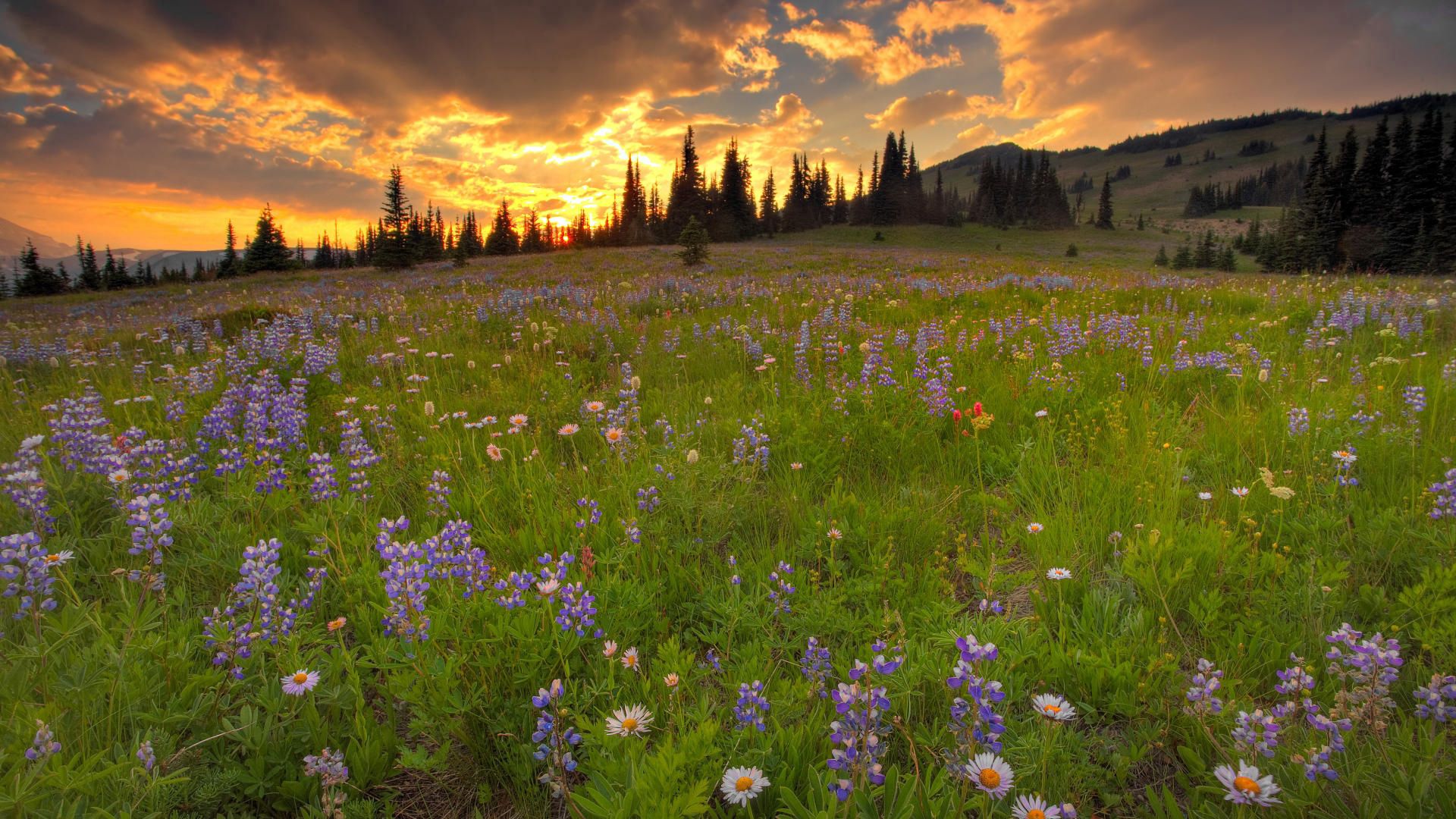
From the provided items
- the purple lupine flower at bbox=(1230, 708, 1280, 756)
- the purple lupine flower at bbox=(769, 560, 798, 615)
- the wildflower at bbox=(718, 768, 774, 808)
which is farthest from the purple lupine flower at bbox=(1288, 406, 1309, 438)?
the wildflower at bbox=(718, 768, 774, 808)

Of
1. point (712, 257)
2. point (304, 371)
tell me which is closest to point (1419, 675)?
point (304, 371)

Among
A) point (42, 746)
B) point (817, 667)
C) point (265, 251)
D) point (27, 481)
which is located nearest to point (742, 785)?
point (817, 667)

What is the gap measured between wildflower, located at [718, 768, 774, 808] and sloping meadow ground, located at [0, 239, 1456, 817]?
13 mm

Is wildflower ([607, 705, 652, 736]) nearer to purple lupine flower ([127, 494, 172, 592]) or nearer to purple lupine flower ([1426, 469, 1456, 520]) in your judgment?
purple lupine flower ([127, 494, 172, 592])

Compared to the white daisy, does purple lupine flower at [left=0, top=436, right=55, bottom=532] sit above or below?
above

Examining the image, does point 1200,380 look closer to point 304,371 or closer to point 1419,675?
point 1419,675

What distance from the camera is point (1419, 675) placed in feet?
6.76

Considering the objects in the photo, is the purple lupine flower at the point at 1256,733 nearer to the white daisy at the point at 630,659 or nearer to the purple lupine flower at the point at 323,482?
the white daisy at the point at 630,659

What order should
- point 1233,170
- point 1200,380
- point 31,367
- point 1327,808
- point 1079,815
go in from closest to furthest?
1. point 1327,808
2. point 1079,815
3. point 1200,380
4. point 31,367
5. point 1233,170

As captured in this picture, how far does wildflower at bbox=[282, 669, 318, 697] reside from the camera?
1891 millimetres

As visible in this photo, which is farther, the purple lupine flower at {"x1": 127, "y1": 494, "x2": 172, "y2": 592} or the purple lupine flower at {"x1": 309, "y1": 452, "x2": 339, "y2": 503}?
the purple lupine flower at {"x1": 309, "y1": 452, "x2": 339, "y2": 503}

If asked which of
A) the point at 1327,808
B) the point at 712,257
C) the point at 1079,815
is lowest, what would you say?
the point at 1079,815

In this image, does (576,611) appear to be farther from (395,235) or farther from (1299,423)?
(395,235)

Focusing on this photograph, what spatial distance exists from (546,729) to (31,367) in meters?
10.4
